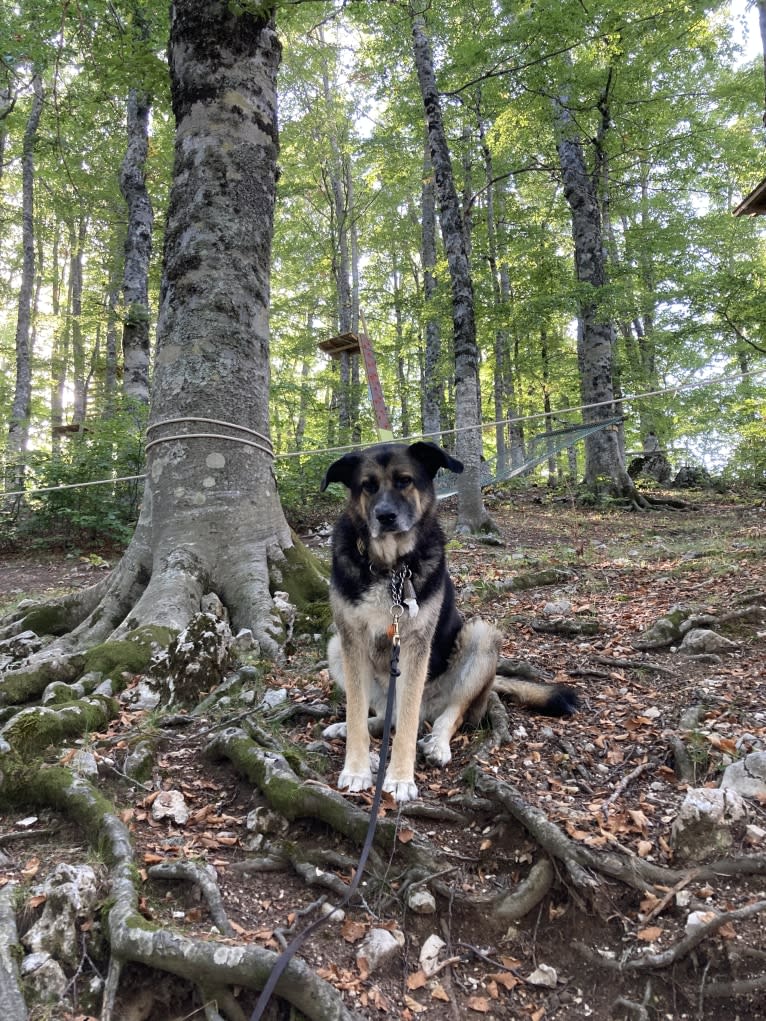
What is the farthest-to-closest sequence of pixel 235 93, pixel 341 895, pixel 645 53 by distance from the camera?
1. pixel 645 53
2. pixel 235 93
3. pixel 341 895

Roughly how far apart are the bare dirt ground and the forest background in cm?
373

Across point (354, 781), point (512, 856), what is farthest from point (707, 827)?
point (354, 781)

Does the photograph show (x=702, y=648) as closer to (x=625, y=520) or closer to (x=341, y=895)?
(x=341, y=895)

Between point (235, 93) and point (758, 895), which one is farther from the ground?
point (235, 93)

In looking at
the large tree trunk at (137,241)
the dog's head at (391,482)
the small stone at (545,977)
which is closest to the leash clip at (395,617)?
the dog's head at (391,482)

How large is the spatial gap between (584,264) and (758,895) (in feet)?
49.6

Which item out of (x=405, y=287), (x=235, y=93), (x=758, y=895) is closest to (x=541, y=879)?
(x=758, y=895)

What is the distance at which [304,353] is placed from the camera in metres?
22.8

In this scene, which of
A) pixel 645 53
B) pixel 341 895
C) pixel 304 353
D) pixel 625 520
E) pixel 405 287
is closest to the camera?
pixel 341 895

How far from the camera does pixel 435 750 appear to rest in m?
3.10

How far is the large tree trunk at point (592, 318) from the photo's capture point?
13.8 meters

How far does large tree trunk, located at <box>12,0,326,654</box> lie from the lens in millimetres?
4473

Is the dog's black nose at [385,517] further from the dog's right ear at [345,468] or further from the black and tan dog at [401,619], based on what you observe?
the dog's right ear at [345,468]

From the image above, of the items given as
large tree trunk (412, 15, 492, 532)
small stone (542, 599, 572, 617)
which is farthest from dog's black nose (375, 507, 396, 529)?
large tree trunk (412, 15, 492, 532)
